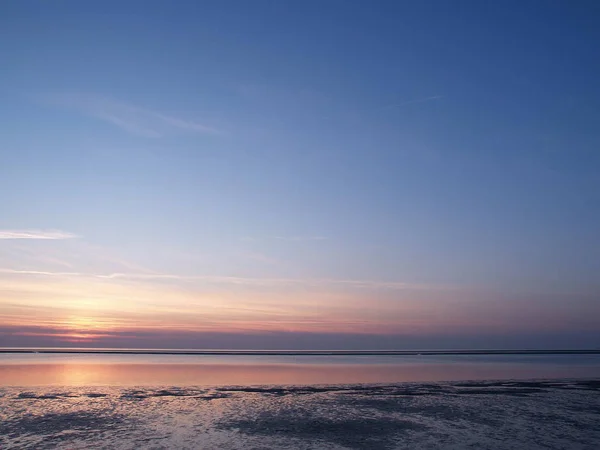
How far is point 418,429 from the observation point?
18.7 meters

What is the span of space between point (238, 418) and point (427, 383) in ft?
62.5

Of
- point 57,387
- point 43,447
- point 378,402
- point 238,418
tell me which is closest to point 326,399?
point 378,402

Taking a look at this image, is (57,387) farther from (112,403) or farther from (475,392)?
(475,392)

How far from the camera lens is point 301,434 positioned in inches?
699

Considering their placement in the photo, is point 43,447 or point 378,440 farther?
point 378,440

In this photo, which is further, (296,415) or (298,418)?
(296,415)

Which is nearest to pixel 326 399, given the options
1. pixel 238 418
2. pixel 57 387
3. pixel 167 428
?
pixel 238 418

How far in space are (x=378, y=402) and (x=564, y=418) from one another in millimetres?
8785

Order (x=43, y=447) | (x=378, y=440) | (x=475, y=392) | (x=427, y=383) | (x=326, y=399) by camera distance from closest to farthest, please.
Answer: (x=43, y=447) < (x=378, y=440) < (x=326, y=399) < (x=475, y=392) < (x=427, y=383)

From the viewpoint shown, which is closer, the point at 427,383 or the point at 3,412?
the point at 3,412

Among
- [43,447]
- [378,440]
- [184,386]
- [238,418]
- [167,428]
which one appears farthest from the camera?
[184,386]

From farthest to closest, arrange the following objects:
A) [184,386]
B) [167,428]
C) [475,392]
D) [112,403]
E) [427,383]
→ [427,383], [184,386], [475,392], [112,403], [167,428]

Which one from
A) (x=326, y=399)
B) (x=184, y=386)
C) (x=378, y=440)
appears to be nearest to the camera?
(x=378, y=440)

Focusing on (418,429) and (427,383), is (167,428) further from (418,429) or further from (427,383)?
(427,383)
